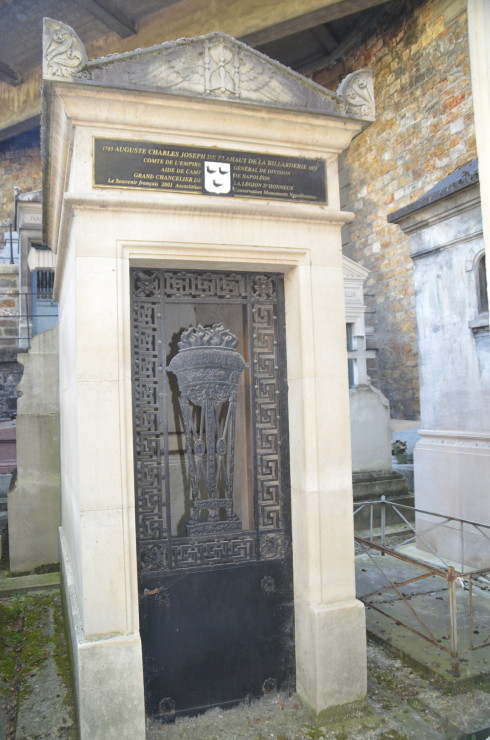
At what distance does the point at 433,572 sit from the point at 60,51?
4.01 meters

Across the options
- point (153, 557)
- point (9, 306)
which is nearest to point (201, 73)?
point (153, 557)

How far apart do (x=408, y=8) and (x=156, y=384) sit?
13214 mm

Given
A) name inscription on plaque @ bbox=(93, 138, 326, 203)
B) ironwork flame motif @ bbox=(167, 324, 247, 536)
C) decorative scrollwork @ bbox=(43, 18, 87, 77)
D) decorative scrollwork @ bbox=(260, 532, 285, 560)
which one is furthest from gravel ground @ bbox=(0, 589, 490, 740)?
decorative scrollwork @ bbox=(43, 18, 87, 77)

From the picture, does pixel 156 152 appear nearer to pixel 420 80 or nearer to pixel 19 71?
pixel 420 80

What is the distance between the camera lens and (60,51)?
3.05m

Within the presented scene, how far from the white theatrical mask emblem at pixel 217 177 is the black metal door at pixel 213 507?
56 cm

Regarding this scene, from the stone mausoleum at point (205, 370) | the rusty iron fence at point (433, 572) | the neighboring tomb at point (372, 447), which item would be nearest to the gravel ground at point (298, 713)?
the stone mausoleum at point (205, 370)

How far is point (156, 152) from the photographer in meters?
3.34

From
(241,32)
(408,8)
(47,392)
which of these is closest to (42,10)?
(241,32)

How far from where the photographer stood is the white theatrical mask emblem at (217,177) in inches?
135

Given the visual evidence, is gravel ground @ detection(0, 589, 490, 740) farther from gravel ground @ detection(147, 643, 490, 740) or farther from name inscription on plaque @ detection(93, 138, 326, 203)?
name inscription on plaque @ detection(93, 138, 326, 203)

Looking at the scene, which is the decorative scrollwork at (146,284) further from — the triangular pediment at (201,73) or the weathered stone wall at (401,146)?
the weathered stone wall at (401,146)

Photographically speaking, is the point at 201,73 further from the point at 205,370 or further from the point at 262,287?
the point at 205,370

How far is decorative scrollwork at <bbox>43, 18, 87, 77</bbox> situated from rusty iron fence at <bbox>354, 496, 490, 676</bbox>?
12.2 feet
